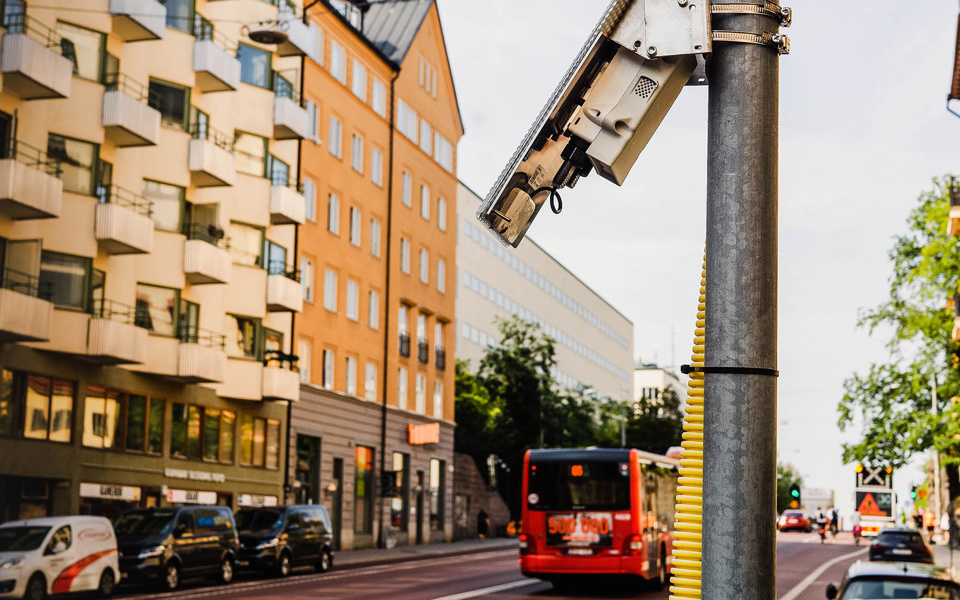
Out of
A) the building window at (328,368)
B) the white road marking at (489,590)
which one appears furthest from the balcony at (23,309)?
the building window at (328,368)

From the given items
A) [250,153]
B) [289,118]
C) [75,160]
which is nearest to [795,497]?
[289,118]

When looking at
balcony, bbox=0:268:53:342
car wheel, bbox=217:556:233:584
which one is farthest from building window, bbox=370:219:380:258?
car wheel, bbox=217:556:233:584

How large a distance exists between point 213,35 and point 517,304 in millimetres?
58090

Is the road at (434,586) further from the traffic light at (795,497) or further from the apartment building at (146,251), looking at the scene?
the apartment building at (146,251)

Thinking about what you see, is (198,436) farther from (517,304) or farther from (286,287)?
(517,304)

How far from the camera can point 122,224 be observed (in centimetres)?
3522

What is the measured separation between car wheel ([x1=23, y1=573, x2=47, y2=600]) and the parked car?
15344 mm

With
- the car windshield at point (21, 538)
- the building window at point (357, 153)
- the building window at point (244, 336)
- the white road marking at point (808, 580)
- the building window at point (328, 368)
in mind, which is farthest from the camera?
the building window at point (357, 153)

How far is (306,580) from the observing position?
31812 millimetres

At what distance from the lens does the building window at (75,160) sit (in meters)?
34.2

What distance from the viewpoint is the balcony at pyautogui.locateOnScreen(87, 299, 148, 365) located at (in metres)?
34.0

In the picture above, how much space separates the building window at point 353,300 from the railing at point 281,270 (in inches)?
291

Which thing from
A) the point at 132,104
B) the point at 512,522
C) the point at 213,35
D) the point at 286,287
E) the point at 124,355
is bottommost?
the point at 512,522

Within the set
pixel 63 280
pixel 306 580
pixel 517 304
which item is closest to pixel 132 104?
pixel 63 280
